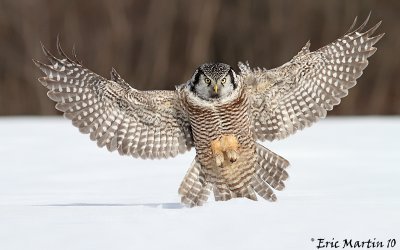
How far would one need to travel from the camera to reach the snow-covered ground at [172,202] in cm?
434

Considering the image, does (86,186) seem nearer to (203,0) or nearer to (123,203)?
(123,203)

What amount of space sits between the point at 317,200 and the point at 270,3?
8.14 meters

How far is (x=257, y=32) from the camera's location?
42.4 ft

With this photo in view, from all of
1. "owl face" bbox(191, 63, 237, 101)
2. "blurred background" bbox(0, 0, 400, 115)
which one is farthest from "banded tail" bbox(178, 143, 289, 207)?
"blurred background" bbox(0, 0, 400, 115)

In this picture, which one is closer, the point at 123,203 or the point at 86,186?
the point at 123,203

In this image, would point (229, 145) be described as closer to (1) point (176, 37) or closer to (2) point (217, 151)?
(2) point (217, 151)

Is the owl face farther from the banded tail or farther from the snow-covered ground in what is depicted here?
the snow-covered ground

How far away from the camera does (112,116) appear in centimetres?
609

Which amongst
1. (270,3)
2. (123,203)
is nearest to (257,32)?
(270,3)

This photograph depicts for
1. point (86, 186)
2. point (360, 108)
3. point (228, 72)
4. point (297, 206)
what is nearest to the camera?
point (297, 206)

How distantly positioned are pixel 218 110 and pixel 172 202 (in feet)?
2.00

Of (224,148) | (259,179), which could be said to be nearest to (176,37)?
(259,179)

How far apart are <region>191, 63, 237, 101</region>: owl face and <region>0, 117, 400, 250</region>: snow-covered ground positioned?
2.13 feet

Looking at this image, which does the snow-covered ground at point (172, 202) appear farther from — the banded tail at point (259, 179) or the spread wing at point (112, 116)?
the spread wing at point (112, 116)
